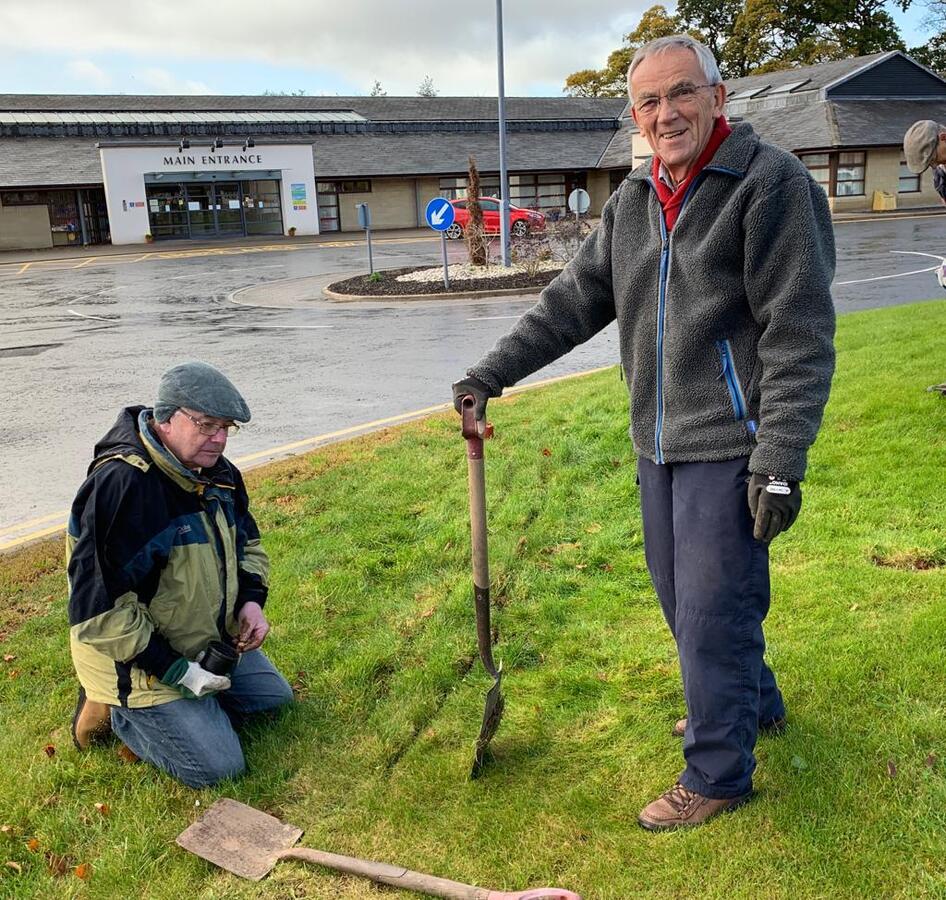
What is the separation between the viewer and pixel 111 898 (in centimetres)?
270

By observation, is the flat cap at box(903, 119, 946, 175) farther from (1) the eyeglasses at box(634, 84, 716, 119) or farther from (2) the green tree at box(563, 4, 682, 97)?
(2) the green tree at box(563, 4, 682, 97)

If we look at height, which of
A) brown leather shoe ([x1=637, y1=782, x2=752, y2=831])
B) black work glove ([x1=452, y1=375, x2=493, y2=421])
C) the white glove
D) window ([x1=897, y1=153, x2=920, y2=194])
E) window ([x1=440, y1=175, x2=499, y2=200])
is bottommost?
brown leather shoe ([x1=637, y1=782, x2=752, y2=831])

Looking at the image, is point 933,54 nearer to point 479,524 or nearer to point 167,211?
point 167,211

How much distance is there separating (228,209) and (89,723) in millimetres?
40767

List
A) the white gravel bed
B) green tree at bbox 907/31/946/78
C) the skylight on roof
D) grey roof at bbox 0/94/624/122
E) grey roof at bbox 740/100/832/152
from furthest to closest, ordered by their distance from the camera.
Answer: green tree at bbox 907/31/946/78, grey roof at bbox 0/94/624/122, the skylight on roof, grey roof at bbox 740/100/832/152, the white gravel bed

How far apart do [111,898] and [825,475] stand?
4.08 m

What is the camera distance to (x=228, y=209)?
135ft

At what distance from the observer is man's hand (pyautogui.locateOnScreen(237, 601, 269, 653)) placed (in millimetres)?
3469

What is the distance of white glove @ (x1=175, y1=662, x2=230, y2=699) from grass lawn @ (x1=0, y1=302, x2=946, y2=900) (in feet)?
1.04

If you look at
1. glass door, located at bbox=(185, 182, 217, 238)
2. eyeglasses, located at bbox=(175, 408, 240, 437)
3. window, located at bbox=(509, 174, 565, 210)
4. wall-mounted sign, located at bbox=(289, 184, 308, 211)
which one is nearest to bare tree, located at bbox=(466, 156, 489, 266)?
eyeglasses, located at bbox=(175, 408, 240, 437)

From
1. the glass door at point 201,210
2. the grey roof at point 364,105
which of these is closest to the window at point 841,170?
the grey roof at point 364,105

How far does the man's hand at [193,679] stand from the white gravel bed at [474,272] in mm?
17512

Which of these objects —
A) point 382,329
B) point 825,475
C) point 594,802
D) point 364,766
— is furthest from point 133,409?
point 382,329

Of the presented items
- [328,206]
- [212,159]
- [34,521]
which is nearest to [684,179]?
[34,521]
